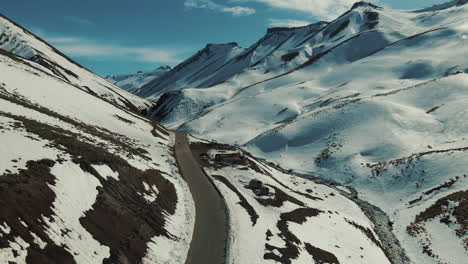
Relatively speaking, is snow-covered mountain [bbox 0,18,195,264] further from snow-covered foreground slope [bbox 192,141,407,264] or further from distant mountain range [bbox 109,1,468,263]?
distant mountain range [bbox 109,1,468,263]

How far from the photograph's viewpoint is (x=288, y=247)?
2872 centimetres

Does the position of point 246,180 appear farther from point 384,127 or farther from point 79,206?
point 384,127

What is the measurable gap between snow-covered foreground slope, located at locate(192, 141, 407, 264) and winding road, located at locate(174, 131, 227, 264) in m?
0.82

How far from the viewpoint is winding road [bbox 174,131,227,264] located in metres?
24.6

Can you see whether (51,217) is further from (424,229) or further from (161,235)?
(424,229)

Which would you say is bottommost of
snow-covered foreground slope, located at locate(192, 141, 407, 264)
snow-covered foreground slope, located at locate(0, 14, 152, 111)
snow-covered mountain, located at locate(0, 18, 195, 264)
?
snow-covered mountain, located at locate(0, 18, 195, 264)

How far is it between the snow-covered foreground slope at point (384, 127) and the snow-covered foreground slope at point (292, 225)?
5.22 meters

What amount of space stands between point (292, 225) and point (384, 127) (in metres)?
49.9

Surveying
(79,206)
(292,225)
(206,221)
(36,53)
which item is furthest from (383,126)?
(36,53)

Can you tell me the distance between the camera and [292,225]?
3447 cm

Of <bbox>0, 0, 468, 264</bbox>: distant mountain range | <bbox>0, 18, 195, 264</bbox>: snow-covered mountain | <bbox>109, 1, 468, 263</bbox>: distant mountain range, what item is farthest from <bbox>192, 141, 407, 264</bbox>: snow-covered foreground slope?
<bbox>109, 1, 468, 263</bbox>: distant mountain range

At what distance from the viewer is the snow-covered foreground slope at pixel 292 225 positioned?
27.8 m

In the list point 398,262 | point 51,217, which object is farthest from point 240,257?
point 398,262

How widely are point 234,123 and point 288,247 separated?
89840 mm
